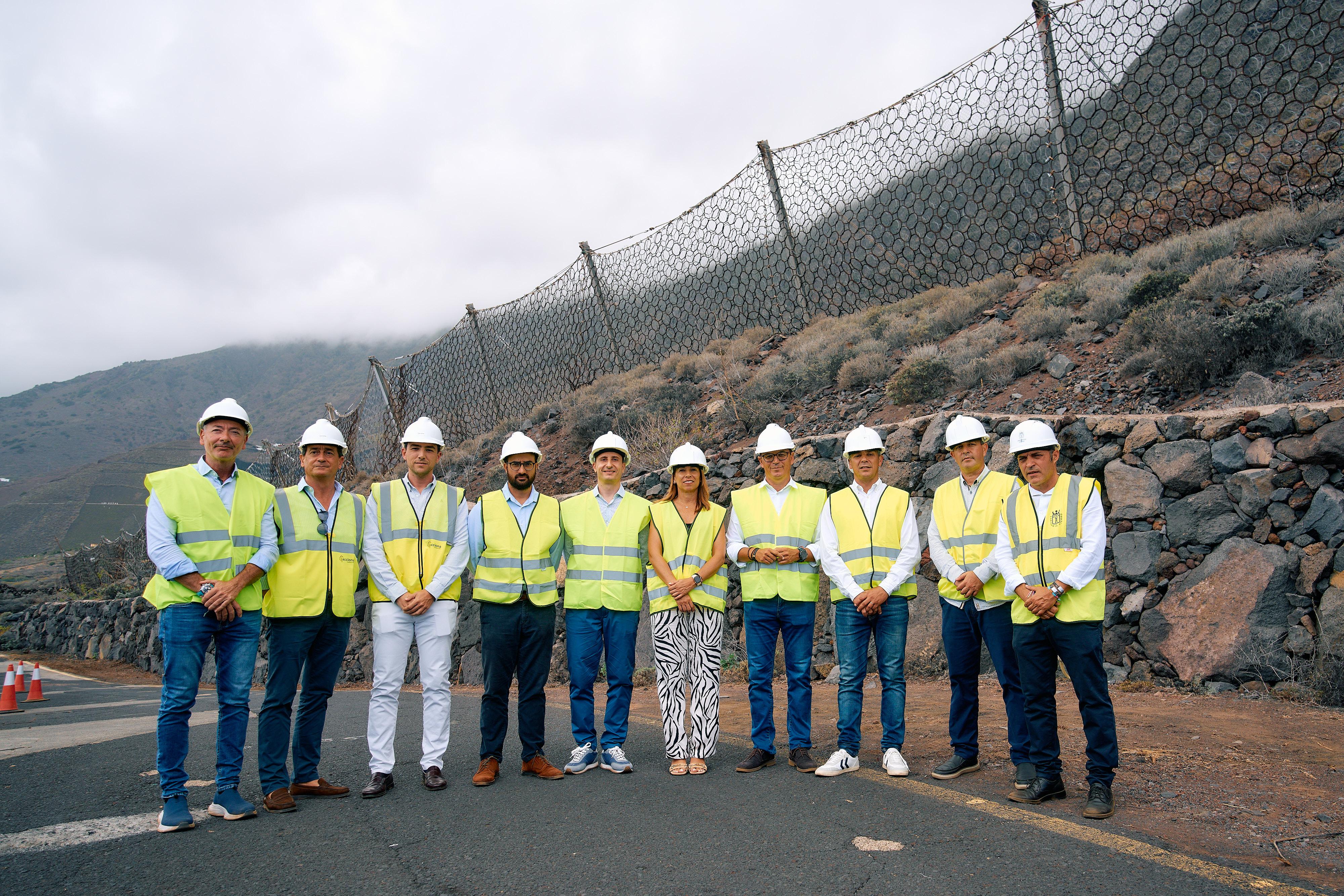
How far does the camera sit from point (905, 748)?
5418 mm

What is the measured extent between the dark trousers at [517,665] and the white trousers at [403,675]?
0.25m

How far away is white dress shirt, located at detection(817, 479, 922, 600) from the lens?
4930 mm

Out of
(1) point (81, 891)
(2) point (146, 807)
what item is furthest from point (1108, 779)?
(2) point (146, 807)

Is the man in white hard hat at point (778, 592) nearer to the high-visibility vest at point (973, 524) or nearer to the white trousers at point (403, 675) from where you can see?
the high-visibility vest at point (973, 524)

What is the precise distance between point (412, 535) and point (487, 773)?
60.0 inches

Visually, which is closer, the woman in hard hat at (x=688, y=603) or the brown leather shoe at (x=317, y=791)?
the brown leather shoe at (x=317, y=791)

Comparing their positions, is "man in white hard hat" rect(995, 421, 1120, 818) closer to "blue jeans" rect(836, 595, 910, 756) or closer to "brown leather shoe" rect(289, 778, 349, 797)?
→ "blue jeans" rect(836, 595, 910, 756)

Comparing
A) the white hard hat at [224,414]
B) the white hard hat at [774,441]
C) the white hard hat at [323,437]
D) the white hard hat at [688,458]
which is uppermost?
the white hard hat at [224,414]

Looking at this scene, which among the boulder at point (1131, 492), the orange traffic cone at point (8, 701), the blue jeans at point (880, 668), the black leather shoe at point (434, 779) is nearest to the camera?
the black leather shoe at point (434, 779)

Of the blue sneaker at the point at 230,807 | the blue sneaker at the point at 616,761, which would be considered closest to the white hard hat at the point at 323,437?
the blue sneaker at the point at 230,807

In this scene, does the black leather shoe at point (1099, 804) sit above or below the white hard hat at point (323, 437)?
below

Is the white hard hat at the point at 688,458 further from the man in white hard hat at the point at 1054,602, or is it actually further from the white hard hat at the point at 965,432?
the man in white hard hat at the point at 1054,602

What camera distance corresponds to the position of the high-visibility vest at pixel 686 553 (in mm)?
5301

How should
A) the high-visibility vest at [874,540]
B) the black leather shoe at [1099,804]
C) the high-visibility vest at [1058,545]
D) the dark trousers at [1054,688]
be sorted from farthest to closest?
the high-visibility vest at [874,540]
the high-visibility vest at [1058,545]
the dark trousers at [1054,688]
the black leather shoe at [1099,804]
